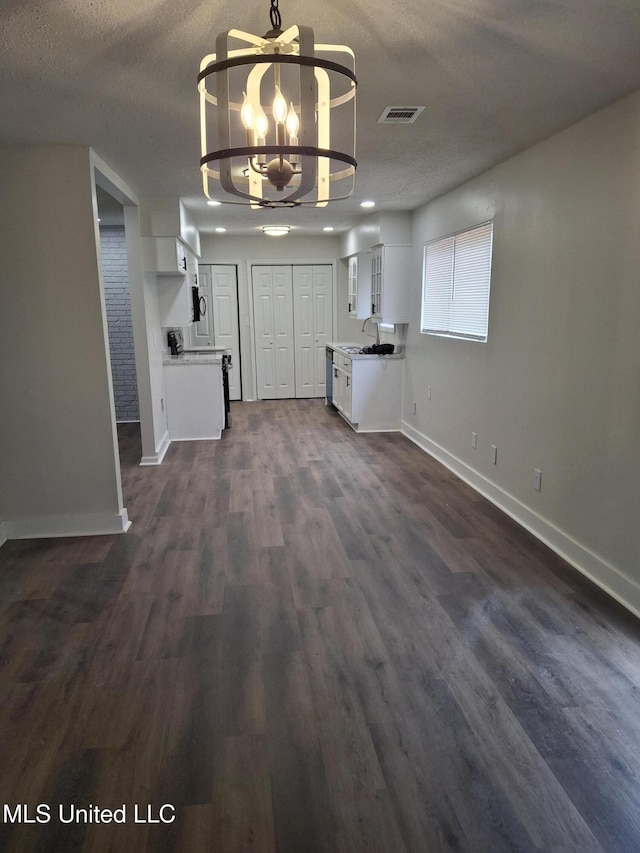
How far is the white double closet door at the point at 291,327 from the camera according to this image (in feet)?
27.0

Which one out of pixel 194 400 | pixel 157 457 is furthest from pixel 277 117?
pixel 194 400

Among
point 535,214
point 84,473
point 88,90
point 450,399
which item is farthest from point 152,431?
point 535,214

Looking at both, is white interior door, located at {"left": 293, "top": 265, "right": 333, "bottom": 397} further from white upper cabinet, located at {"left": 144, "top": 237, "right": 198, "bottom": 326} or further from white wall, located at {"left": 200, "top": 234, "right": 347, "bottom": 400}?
white upper cabinet, located at {"left": 144, "top": 237, "right": 198, "bottom": 326}

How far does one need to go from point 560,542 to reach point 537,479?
44 cm

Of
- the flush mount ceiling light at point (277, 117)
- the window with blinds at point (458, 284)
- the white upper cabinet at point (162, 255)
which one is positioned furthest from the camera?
the white upper cabinet at point (162, 255)

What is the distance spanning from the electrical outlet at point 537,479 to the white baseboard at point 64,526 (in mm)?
2734

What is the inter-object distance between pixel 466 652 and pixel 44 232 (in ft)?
10.6

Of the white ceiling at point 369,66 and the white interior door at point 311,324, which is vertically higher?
the white ceiling at point 369,66

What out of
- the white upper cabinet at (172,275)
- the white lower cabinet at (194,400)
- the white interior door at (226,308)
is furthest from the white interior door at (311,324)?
the white lower cabinet at (194,400)

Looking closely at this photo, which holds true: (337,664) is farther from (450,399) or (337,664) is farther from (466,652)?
(450,399)

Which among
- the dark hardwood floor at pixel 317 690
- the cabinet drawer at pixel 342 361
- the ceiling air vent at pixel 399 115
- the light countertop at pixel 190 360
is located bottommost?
the dark hardwood floor at pixel 317 690

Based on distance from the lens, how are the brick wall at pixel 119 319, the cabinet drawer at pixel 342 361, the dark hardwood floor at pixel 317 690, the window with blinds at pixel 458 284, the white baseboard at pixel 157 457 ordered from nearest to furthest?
1. the dark hardwood floor at pixel 317 690
2. the window with blinds at pixel 458 284
3. the white baseboard at pixel 157 457
4. the cabinet drawer at pixel 342 361
5. the brick wall at pixel 119 319

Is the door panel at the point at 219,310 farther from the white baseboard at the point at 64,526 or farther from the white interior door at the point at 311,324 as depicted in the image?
the white baseboard at the point at 64,526

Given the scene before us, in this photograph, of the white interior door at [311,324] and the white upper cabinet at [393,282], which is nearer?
the white upper cabinet at [393,282]
